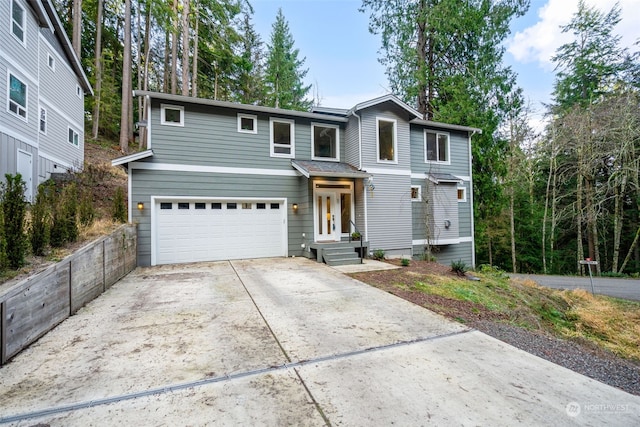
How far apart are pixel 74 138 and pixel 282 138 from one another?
10902 mm

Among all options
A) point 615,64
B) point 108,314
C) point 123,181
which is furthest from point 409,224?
point 615,64

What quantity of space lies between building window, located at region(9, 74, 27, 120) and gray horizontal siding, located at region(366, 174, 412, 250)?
458 inches

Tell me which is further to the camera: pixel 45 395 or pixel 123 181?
pixel 123 181

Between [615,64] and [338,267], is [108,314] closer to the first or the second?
[338,267]

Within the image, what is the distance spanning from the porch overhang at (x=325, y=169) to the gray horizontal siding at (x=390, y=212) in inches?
36.3

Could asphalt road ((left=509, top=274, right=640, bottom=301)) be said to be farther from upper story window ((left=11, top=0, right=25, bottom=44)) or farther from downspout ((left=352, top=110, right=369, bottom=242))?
upper story window ((left=11, top=0, right=25, bottom=44))

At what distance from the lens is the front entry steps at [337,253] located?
8227mm

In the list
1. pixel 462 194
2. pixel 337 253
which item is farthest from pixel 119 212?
pixel 462 194

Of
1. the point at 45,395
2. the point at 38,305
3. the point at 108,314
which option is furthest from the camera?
the point at 108,314

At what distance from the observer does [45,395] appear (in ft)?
7.46

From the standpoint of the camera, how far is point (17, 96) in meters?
8.66

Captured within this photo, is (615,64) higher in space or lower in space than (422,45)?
lower

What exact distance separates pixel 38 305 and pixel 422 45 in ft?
58.8

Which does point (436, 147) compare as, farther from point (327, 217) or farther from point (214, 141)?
point (214, 141)
